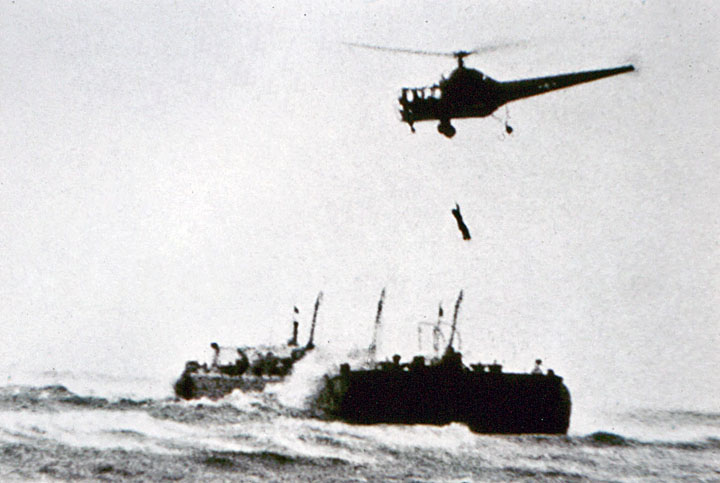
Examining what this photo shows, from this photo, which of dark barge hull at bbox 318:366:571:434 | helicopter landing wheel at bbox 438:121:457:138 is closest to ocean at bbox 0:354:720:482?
dark barge hull at bbox 318:366:571:434

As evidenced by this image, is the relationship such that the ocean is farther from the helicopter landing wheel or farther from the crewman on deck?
the helicopter landing wheel

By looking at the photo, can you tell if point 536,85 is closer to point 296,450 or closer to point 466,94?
point 466,94

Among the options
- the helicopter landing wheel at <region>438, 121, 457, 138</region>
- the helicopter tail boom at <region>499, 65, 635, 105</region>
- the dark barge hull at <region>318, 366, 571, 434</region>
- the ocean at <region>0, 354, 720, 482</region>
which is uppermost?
the helicopter tail boom at <region>499, 65, 635, 105</region>

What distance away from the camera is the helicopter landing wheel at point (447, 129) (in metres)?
23.5

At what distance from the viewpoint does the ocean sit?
75.7 feet

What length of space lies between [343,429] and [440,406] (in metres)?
4.08

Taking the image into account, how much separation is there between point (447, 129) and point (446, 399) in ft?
41.9

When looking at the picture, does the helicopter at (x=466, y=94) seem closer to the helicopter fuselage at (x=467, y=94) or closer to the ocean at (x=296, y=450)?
the helicopter fuselage at (x=467, y=94)

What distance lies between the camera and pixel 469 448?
28.4m

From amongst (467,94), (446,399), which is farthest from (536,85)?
(446,399)

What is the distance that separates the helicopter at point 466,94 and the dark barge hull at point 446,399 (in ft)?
Result: 40.5

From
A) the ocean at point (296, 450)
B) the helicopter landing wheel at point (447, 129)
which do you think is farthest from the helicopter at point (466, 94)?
the ocean at point (296, 450)

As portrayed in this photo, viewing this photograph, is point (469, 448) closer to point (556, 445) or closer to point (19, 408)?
point (556, 445)

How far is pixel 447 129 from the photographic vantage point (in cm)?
2358
